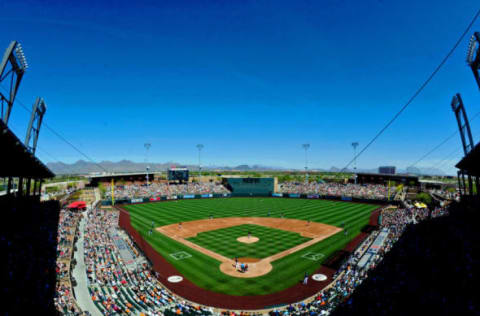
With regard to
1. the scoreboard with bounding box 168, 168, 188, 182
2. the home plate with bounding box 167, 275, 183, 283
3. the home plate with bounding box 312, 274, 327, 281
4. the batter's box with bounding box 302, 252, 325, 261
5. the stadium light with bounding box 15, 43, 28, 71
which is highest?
the stadium light with bounding box 15, 43, 28, 71

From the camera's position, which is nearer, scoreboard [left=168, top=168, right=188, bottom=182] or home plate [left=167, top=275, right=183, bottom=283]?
home plate [left=167, top=275, right=183, bottom=283]

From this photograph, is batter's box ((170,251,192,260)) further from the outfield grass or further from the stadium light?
the stadium light

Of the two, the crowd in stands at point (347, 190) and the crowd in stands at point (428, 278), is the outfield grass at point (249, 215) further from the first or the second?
the crowd in stands at point (347, 190)

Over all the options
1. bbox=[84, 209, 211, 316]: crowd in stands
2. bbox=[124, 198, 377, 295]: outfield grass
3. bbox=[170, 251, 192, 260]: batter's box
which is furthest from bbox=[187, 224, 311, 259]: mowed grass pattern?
bbox=[84, 209, 211, 316]: crowd in stands

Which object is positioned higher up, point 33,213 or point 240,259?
point 33,213

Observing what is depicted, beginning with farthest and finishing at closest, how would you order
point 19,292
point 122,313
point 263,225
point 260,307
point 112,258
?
1. point 263,225
2. point 112,258
3. point 260,307
4. point 122,313
5. point 19,292

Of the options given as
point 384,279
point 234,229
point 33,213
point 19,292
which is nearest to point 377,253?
point 384,279

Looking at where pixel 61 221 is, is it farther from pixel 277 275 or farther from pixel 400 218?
pixel 400 218
